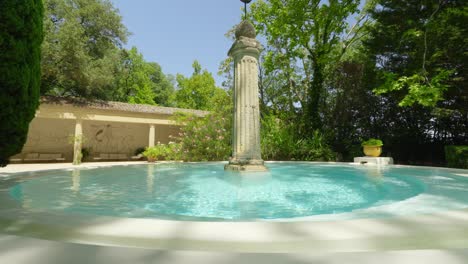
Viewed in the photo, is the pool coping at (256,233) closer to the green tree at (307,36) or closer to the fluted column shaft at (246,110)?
the fluted column shaft at (246,110)

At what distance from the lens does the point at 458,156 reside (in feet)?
34.0

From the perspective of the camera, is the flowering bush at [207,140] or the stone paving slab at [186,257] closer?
the stone paving slab at [186,257]

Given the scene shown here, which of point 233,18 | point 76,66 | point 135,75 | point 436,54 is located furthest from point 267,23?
point 135,75

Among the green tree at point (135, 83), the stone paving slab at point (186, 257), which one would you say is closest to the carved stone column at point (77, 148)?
the stone paving slab at point (186, 257)

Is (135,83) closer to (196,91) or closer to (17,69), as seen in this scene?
(196,91)

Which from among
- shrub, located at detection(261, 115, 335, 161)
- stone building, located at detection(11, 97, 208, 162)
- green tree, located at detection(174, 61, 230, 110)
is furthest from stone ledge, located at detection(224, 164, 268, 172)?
green tree, located at detection(174, 61, 230, 110)

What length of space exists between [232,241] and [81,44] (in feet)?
64.9

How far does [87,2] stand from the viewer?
19.3 metres

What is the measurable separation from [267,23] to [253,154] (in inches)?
503

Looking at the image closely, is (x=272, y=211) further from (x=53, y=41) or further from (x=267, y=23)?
(x=53, y=41)

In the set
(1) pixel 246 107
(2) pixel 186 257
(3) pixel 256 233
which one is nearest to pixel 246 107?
(1) pixel 246 107

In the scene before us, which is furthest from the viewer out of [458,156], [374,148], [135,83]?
[135,83]

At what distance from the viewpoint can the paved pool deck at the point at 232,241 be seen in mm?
1242

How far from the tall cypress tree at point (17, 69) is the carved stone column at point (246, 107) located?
4.73m
